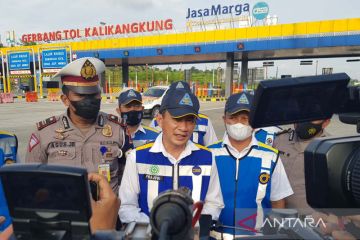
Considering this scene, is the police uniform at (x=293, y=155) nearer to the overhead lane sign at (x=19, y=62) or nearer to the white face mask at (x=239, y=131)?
the white face mask at (x=239, y=131)

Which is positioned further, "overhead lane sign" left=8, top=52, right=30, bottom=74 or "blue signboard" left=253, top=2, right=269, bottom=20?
"overhead lane sign" left=8, top=52, right=30, bottom=74

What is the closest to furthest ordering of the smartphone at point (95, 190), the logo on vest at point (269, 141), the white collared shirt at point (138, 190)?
the smartphone at point (95, 190), the white collared shirt at point (138, 190), the logo on vest at point (269, 141)

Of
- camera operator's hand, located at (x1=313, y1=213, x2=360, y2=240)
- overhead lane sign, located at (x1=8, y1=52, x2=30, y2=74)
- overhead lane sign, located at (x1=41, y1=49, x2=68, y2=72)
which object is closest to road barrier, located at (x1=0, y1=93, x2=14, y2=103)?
overhead lane sign, located at (x1=41, y1=49, x2=68, y2=72)

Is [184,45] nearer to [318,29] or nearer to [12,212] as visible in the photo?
[318,29]

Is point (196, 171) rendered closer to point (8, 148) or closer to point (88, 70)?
point (88, 70)

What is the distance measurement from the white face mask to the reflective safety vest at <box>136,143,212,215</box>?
22.2 inches

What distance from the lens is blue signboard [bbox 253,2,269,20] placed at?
78.6 ft

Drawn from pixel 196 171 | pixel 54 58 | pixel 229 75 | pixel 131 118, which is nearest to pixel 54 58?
pixel 54 58

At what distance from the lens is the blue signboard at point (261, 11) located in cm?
2397

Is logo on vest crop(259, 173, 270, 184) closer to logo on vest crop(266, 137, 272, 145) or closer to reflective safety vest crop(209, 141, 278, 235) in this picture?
reflective safety vest crop(209, 141, 278, 235)

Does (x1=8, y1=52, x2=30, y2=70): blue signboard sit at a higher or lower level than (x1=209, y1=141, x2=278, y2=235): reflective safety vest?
higher

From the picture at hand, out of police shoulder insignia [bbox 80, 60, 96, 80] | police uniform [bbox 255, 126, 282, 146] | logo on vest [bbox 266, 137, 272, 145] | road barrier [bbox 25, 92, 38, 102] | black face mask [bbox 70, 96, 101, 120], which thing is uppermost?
police shoulder insignia [bbox 80, 60, 96, 80]

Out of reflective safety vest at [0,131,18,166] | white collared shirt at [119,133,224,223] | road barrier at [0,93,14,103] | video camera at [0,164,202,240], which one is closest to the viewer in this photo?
video camera at [0,164,202,240]

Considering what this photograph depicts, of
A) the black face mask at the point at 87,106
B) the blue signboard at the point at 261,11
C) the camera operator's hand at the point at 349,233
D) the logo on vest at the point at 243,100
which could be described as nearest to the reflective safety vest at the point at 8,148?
the black face mask at the point at 87,106
